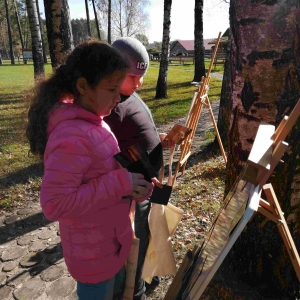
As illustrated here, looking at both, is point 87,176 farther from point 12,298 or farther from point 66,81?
point 12,298

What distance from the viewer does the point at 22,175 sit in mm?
4980

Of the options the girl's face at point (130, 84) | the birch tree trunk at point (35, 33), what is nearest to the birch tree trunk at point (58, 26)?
the birch tree trunk at point (35, 33)

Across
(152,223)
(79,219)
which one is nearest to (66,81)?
(79,219)

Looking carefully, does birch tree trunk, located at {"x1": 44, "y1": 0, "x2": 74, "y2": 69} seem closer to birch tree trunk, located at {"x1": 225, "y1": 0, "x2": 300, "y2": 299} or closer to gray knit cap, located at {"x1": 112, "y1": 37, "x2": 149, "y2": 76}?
gray knit cap, located at {"x1": 112, "y1": 37, "x2": 149, "y2": 76}

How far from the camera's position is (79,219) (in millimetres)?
1442

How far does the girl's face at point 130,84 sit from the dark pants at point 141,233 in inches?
29.2

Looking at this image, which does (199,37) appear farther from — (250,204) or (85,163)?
(250,204)

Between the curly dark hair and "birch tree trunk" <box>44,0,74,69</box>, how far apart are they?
4.01m

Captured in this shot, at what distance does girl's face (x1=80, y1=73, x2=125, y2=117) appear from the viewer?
4.39 feet

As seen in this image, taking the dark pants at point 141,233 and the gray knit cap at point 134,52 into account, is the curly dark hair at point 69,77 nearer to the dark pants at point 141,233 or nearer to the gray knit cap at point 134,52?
the gray knit cap at point 134,52

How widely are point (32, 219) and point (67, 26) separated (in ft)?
10.6

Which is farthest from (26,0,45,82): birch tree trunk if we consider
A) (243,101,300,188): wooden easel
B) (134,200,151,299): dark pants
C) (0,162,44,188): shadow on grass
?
(243,101,300,188): wooden easel

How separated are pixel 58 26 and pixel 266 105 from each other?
4.37 metres

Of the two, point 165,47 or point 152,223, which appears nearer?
point 152,223
